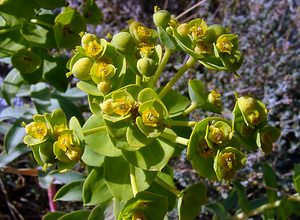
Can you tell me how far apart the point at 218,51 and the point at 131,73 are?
0.27 metres

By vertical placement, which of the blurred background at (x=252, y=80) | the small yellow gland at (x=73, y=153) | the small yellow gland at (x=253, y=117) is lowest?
the blurred background at (x=252, y=80)

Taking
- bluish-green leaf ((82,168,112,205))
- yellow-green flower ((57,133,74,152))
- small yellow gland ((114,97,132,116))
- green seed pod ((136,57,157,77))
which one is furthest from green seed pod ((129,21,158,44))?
bluish-green leaf ((82,168,112,205))

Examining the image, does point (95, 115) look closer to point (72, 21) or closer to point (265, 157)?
point (72, 21)

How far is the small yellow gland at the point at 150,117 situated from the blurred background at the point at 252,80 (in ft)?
4.42

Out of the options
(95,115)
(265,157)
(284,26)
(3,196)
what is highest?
(95,115)

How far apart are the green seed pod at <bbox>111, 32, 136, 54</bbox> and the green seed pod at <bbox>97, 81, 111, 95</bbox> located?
11 centimetres

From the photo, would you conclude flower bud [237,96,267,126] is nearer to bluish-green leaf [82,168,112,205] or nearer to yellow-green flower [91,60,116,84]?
yellow-green flower [91,60,116,84]

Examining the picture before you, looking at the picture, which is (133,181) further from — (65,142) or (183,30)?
(183,30)

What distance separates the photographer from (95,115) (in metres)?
1.49

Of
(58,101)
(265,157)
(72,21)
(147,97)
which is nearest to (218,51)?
(147,97)

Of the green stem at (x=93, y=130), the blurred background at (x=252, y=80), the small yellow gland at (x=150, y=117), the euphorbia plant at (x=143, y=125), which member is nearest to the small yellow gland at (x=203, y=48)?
the euphorbia plant at (x=143, y=125)

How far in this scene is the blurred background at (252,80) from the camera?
2.84 m

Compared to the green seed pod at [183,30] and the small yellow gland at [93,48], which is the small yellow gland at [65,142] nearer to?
the small yellow gland at [93,48]

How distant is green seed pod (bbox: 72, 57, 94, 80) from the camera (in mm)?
1393
